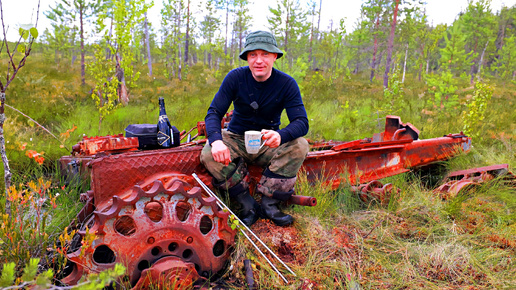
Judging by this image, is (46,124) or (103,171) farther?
(46,124)

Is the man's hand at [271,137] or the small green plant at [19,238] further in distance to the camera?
the man's hand at [271,137]

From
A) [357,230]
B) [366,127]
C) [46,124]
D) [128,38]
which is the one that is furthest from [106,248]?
[366,127]

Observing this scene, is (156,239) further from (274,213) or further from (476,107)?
(476,107)

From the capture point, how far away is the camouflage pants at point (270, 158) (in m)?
2.25

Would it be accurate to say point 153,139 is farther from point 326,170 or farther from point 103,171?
point 326,170

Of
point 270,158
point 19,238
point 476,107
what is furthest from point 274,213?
point 476,107

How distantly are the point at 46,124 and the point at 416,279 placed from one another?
637 cm

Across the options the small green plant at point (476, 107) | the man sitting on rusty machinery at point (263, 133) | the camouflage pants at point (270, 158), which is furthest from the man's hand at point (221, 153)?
the small green plant at point (476, 107)

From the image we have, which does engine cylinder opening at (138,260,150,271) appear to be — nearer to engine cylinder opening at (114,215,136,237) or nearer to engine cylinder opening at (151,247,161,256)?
engine cylinder opening at (151,247,161,256)

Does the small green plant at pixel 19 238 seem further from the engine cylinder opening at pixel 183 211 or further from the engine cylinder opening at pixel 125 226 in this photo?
the engine cylinder opening at pixel 183 211

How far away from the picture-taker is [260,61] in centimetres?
239

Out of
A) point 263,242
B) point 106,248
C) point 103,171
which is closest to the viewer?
point 106,248

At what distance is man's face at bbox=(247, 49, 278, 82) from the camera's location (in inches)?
94.3

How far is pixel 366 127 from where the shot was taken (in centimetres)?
670
